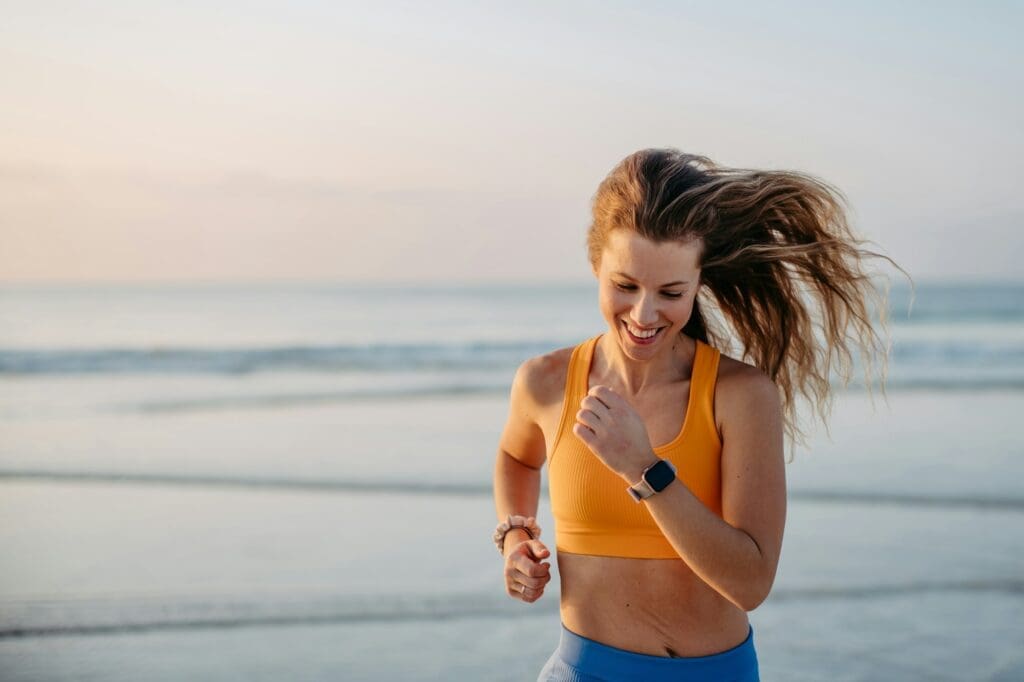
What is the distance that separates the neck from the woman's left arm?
151mm

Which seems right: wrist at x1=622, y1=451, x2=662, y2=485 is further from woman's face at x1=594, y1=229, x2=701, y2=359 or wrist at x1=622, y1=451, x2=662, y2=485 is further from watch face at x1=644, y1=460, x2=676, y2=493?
woman's face at x1=594, y1=229, x2=701, y2=359

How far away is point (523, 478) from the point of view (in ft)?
9.28

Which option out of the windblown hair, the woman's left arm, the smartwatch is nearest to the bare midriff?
the woman's left arm

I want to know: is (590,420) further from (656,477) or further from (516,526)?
(516,526)

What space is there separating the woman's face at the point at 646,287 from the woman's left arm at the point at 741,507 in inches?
7.2

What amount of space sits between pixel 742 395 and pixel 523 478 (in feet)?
2.41

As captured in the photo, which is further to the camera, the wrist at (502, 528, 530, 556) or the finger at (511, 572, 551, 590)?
the wrist at (502, 528, 530, 556)

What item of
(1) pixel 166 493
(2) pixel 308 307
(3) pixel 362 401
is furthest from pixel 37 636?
(2) pixel 308 307

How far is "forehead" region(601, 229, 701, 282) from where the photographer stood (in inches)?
90.0

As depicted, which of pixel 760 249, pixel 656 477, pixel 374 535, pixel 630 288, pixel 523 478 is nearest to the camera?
pixel 656 477

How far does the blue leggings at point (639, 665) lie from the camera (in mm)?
2379

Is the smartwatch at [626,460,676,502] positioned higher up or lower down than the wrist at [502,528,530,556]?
higher up

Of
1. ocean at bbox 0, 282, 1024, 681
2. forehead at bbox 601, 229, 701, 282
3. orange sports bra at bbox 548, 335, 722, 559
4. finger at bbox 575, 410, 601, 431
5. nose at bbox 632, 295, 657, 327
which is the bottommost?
ocean at bbox 0, 282, 1024, 681

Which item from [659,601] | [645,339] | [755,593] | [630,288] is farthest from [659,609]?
[630,288]
